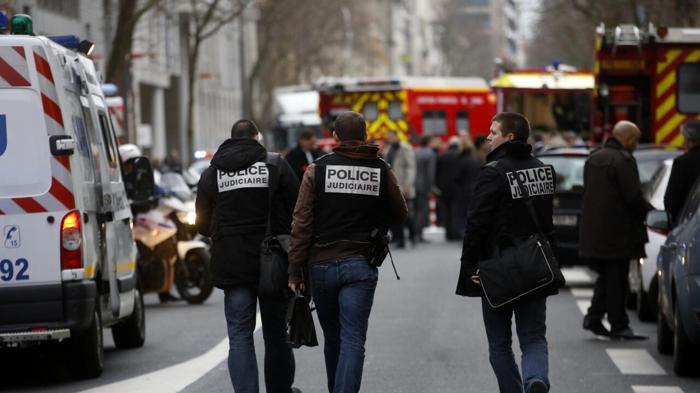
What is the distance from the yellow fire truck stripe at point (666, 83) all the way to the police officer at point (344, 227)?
14.8 m

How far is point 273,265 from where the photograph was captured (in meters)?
9.13

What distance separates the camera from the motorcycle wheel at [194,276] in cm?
1762

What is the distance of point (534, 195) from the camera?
8.76m

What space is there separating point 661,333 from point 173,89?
51853mm

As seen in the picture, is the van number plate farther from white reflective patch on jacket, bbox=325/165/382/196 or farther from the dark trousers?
the dark trousers

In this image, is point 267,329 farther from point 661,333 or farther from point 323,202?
point 661,333

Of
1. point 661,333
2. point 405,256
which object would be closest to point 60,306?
point 661,333

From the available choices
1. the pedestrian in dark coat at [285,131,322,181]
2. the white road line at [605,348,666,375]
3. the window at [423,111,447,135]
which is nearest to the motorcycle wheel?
the pedestrian in dark coat at [285,131,322,181]

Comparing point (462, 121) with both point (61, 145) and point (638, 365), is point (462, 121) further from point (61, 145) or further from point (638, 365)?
point (61, 145)

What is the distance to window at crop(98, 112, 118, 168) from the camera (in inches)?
491

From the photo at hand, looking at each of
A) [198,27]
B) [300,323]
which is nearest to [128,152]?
[300,323]

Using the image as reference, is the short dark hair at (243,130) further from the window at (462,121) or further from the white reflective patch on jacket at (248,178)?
the window at (462,121)

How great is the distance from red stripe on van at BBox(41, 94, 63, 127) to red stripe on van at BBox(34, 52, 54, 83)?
13cm

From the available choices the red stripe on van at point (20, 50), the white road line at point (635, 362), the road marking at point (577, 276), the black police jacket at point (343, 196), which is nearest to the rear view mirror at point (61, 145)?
the red stripe on van at point (20, 50)
